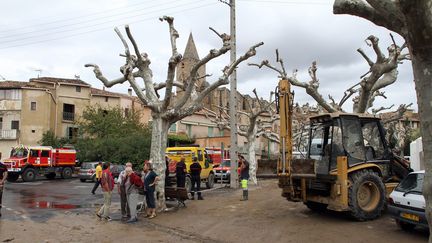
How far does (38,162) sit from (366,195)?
27.2 metres

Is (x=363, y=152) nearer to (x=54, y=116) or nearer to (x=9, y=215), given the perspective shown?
(x=9, y=215)

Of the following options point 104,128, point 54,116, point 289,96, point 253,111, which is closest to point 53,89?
point 54,116

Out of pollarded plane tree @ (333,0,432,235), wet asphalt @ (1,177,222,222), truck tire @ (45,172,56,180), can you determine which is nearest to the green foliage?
truck tire @ (45,172,56,180)

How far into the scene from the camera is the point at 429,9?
4785 millimetres

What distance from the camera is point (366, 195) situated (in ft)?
37.6

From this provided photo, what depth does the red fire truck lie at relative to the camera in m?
31.0

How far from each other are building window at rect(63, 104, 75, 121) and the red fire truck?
1631 centimetres

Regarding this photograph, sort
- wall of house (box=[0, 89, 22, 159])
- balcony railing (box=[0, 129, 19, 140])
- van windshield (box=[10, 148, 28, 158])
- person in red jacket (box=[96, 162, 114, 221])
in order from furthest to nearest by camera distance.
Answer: wall of house (box=[0, 89, 22, 159]) → balcony railing (box=[0, 129, 19, 140]) → van windshield (box=[10, 148, 28, 158]) → person in red jacket (box=[96, 162, 114, 221])

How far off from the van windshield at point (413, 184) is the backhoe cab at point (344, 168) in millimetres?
1220

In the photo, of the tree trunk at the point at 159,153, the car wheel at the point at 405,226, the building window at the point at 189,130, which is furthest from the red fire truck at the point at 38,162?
the car wheel at the point at 405,226

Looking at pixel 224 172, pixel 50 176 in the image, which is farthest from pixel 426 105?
pixel 50 176

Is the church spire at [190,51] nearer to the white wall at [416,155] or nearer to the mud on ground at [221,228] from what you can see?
the white wall at [416,155]

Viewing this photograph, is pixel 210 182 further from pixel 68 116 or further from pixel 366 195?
pixel 68 116

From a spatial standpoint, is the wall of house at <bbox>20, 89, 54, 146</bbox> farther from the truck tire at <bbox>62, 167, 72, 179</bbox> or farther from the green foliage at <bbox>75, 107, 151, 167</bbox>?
the truck tire at <bbox>62, 167, 72, 179</bbox>
